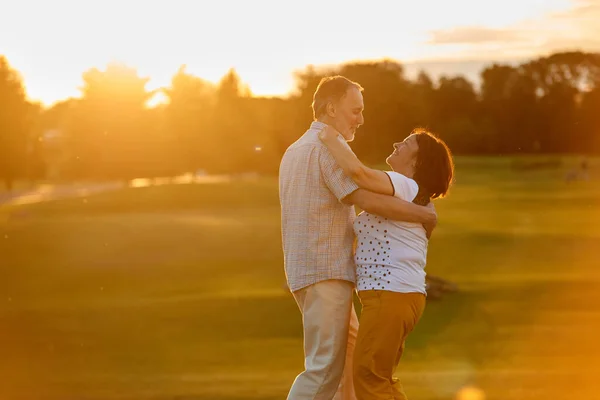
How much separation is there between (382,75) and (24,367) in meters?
8.97

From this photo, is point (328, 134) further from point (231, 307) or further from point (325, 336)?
point (231, 307)

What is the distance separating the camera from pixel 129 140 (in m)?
53.4

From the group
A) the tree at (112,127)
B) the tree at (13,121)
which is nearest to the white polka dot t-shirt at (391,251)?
the tree at (13,121)

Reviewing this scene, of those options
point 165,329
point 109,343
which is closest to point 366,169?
point 109,343

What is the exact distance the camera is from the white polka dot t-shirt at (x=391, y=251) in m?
4.74

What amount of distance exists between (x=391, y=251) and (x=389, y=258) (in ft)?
0.12

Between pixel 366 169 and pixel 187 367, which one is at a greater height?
pixel 366 169

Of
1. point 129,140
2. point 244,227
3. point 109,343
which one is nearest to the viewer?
point 109,343

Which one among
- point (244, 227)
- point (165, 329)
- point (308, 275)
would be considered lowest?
point (244, 227)

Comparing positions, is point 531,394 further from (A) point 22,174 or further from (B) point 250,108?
(B) point 250,108

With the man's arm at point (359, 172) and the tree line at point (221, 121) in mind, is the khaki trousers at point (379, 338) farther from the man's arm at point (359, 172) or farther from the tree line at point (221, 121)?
the tree line at point (221, 121)

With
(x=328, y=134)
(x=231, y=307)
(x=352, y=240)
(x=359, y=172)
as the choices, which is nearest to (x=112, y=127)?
(x=231, y=307)

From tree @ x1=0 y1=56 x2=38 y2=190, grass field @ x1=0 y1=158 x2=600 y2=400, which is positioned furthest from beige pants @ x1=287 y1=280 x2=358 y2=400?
tree @ x1=0 y1=56 x2=38 y2=190

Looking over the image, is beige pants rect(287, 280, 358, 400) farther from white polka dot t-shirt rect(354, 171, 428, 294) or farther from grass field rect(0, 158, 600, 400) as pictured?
grass field rect(0, 158, 600, 400)
